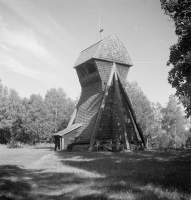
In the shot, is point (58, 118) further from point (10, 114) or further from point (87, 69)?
point (87, 69)

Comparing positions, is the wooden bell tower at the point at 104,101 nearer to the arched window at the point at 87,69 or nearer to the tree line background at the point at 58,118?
the arched window at the point at 87,69

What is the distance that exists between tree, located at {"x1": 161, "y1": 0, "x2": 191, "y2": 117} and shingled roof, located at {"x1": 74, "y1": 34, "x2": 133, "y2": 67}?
11.1 meters

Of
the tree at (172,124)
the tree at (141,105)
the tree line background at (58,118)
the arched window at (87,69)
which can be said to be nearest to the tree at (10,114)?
the tree line background at (58,118)

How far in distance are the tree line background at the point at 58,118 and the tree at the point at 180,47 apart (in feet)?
93.7

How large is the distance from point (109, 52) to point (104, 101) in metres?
6.66

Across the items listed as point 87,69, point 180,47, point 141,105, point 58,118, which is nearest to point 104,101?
point 87,69

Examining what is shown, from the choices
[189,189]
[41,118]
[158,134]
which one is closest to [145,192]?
[189,189]

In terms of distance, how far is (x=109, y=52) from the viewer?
25.3 metres

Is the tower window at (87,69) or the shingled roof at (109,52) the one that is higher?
the shingled roof at (109,52)

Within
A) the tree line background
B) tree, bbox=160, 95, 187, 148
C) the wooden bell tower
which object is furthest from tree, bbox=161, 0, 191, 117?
tree, bbox=160, 95, 187, 148

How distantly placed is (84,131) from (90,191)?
18.2 meters

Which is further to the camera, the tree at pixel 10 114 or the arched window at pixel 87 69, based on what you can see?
the tree at pixel 10 114

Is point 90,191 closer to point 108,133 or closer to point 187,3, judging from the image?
point 187,3

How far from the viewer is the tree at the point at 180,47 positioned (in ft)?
39.8
